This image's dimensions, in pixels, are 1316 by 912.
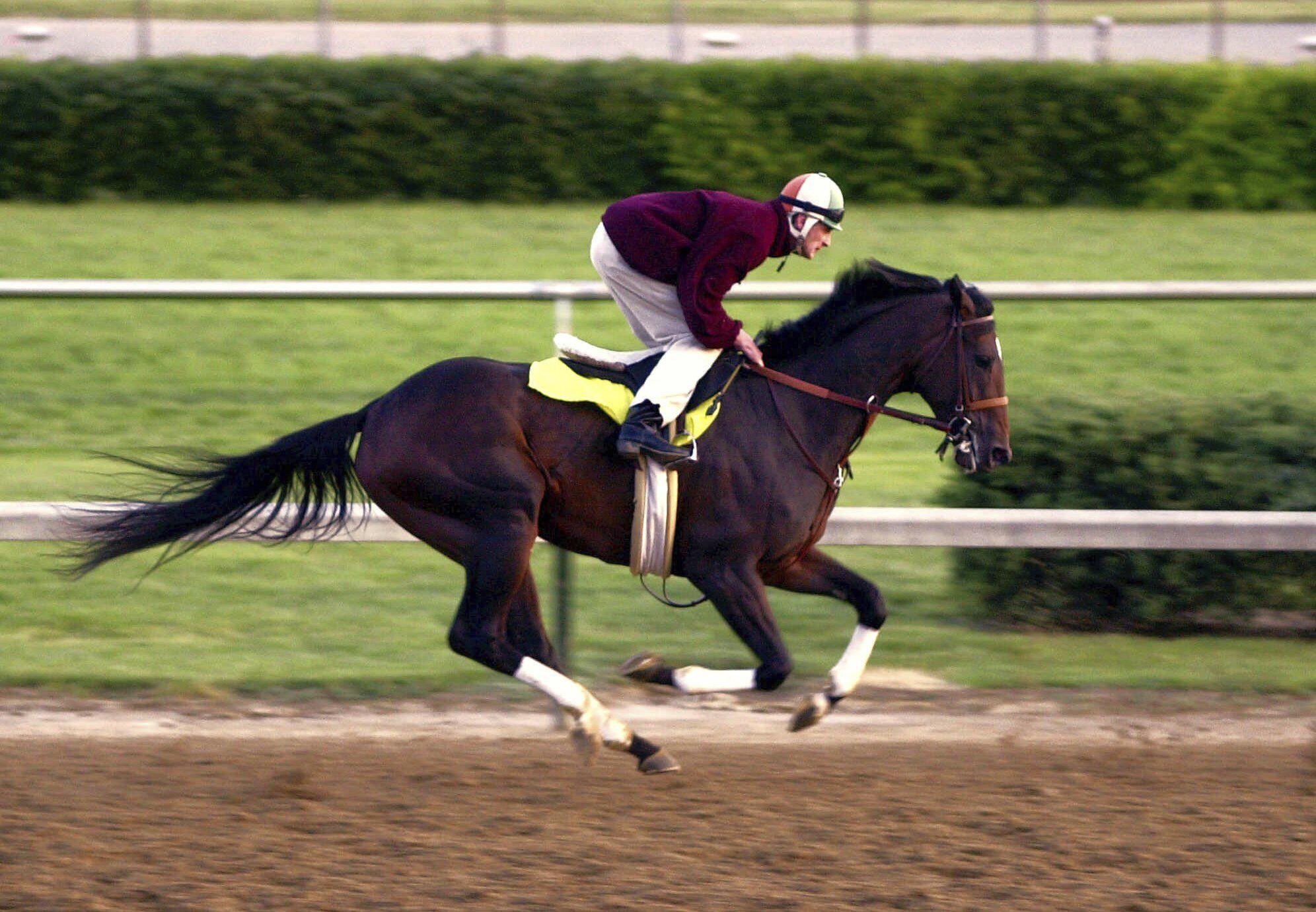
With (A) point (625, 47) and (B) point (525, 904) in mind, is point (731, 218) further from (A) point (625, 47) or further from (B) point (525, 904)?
(A) point (625, 47)

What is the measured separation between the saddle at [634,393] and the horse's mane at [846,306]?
22cm

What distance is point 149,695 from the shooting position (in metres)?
5.88

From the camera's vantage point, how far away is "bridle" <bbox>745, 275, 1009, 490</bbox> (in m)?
5.08

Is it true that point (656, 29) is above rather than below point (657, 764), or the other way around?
above

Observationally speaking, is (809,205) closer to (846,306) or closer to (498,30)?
(846,306)

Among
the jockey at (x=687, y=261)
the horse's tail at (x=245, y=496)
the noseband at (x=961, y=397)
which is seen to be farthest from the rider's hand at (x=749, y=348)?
the horse's tail at (x=245, y=496)

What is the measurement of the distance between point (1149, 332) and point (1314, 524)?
433cm

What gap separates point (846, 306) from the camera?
5238 mm

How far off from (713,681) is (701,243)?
51.3 inches

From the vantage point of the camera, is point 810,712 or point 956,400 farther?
point 956,400

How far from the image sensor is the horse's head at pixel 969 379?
508cm

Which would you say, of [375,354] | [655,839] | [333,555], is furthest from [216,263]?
[655,839]

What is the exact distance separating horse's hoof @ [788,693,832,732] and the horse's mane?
1075 millimetres

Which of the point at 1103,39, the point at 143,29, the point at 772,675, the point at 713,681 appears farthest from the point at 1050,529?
the point at 1103,39
